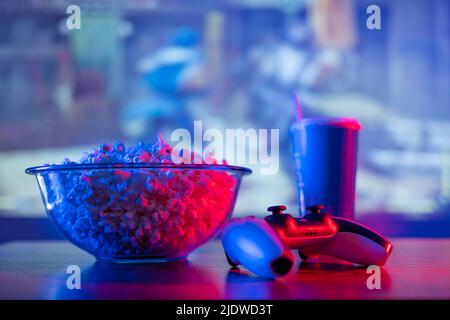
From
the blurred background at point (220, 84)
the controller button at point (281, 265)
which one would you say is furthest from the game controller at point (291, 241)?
the blurred background at point (220, 84)

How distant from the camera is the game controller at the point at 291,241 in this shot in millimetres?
532

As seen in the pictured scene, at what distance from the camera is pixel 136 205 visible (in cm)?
62

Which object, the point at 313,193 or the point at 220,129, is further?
the point at 220,129

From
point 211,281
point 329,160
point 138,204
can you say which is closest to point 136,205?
point 138,204

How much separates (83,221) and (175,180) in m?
0.12

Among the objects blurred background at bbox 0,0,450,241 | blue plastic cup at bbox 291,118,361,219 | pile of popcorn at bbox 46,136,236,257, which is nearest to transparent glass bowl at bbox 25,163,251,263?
pile of popcorn at bbox 46,136,236,257

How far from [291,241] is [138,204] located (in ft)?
0.58

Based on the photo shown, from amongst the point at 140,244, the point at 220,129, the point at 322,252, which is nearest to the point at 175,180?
the point at 140,244

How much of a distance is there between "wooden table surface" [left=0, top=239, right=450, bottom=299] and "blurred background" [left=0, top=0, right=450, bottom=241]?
1663mm

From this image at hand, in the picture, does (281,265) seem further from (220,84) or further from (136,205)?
(220,84)

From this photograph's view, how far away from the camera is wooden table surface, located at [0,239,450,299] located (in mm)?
459

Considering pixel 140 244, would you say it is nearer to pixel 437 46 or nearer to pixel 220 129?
pixel 220 129

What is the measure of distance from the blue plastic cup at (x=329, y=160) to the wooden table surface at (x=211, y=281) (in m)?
0.09

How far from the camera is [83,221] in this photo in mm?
642
